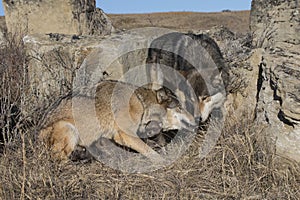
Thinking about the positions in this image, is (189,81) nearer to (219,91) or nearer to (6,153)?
(219,91)

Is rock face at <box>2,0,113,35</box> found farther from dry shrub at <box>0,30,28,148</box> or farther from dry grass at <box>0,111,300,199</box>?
dry grass at <box>0,111,300,199</box>

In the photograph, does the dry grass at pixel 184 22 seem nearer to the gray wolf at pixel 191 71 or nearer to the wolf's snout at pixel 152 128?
the gray wolf at pixel 191 71

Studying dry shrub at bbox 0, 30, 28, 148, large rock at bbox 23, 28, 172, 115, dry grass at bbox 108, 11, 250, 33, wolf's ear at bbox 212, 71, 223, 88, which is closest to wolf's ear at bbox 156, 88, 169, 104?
wolf's ear at bbox 212, 71, 223, 88

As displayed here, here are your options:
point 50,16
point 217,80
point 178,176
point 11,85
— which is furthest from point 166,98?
point 50,16

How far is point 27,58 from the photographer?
5.82 metres

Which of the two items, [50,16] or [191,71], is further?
[50,16]

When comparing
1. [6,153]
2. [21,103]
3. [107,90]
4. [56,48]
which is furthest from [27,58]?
[6,153]

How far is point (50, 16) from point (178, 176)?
14.2 feet

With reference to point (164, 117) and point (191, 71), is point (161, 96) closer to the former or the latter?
point (164, 117)

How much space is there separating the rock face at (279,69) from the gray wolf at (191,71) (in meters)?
0.49

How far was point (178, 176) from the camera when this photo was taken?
367 centimetres

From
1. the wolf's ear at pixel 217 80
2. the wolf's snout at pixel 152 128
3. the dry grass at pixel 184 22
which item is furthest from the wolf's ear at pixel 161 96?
the dry grass at pixel 184 22

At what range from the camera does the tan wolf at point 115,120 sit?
13.7ft

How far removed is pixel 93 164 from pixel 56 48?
2.09m
